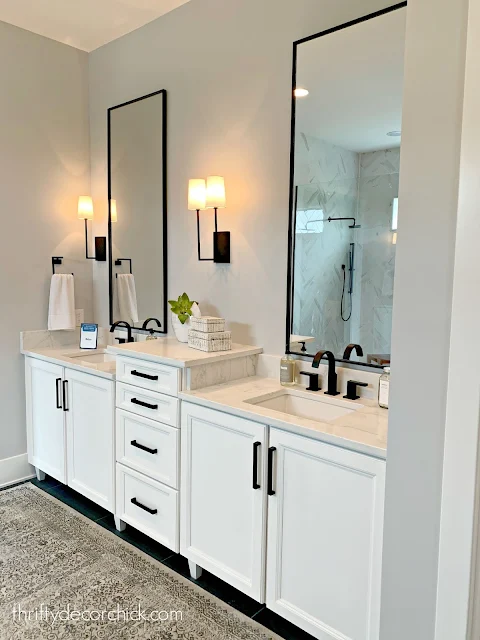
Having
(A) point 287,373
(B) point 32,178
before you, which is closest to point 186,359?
(A) point 287,373

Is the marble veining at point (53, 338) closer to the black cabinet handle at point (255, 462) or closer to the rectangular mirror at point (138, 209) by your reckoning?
the rectangular mirror at point (138, 209)

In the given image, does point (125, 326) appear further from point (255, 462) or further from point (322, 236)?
point (255, 462)

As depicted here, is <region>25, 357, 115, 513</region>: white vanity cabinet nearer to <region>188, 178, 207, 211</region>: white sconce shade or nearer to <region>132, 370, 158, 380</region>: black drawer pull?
<region>132, 370, 158, 380</region>: black drawer pull

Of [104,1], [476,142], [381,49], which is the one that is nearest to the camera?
[476,142]

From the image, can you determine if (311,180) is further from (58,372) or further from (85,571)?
(85,571)

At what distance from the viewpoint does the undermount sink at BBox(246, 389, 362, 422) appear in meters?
2.15

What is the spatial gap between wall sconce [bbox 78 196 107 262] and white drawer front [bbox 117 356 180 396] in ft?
3.80

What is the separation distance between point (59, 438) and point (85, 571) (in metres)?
0.90

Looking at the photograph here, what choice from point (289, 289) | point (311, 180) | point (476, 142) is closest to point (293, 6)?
point (311, 180)

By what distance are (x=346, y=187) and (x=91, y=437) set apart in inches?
72.9

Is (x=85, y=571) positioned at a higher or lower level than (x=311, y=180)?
lower

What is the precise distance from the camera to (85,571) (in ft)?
7.66

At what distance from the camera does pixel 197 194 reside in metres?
2.72

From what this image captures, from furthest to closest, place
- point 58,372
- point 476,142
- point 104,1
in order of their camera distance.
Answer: point 58,372 → point 104,1 → point 476,142
